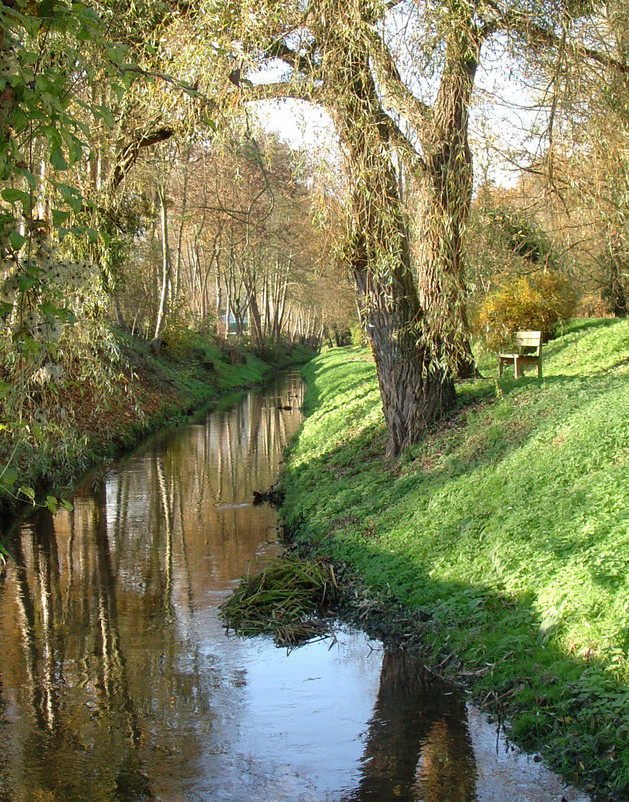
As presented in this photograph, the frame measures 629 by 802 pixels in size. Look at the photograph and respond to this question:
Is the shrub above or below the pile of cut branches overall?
above

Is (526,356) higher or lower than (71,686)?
higher

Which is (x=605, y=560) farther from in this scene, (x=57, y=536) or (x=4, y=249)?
(x=57, y=536)

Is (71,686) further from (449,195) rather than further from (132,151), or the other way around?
(449,195)

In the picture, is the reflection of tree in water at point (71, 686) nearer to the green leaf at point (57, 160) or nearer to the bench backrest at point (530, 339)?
the green leaf at point (57, 160)

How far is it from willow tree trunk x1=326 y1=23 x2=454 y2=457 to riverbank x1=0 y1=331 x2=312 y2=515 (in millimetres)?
3276

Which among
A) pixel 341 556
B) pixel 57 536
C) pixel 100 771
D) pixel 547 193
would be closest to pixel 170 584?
pixel 341 556

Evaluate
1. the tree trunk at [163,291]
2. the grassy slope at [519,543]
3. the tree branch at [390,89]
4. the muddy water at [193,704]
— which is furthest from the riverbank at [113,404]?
the tree branch at [390,89]

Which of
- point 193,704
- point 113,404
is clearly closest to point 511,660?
point 193,704

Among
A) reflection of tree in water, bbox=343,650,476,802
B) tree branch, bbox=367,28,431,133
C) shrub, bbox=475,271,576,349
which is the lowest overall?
reflection of tree in water, bbox=343,650,476,802

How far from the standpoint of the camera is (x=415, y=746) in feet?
19.0

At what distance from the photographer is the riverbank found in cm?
707

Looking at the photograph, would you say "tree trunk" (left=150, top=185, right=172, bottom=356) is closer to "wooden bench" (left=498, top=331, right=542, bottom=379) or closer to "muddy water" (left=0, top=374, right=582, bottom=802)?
"wooden bench" (left=498, top=331, right=542, bottom=379)

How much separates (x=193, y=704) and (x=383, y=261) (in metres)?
5.52

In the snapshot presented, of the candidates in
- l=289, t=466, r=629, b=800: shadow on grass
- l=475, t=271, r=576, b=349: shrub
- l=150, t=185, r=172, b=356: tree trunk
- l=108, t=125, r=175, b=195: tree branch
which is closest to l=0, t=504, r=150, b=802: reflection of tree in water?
l=289, t=466, r=629, b=800: shadow on grass
